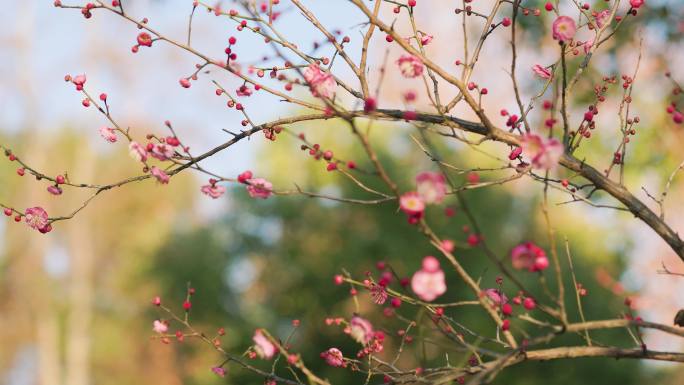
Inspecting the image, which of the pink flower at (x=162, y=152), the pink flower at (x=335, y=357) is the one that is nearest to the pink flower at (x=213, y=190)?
the pink flower at (x=162, y=152)

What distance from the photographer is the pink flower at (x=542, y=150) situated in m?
1.82

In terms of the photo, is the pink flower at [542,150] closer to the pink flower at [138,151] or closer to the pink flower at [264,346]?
the pink flower at [264,346]

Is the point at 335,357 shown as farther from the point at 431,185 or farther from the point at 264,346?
the point at 431,185

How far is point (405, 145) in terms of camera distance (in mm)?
12586

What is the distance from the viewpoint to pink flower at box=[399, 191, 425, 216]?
66.4 inches

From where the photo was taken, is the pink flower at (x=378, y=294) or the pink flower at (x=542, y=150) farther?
the pink flower at (x=378, y=294)

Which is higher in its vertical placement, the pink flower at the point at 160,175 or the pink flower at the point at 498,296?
the pink flower at the point at 160,175

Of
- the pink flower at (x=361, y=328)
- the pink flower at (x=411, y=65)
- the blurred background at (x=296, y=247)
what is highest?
the blurred background at (x=296, y=247)

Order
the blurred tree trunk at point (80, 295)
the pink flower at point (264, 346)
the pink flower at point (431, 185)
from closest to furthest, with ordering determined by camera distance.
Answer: the pink flower at point (431, 185)
the pink flower at point (264, 346)
the blurred tree trunk at point (80, 295)

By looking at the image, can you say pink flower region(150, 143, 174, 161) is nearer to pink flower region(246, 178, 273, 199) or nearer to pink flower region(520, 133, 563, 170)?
pink flower region(246, 178, 273, 199)

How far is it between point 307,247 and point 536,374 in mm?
3923

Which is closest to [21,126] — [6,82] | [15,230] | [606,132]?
[6,82]

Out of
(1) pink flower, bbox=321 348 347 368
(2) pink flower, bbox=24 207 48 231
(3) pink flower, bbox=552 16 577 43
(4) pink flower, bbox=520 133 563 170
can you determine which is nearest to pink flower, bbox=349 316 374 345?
(1) pink flower, bbox=321 348 347 368

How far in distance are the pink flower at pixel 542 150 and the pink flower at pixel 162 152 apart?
1038 mm
